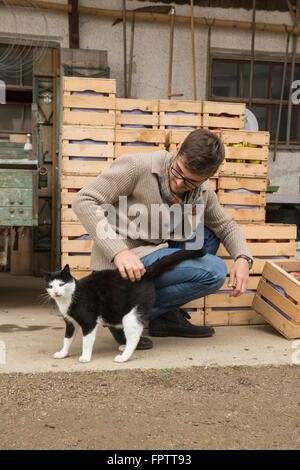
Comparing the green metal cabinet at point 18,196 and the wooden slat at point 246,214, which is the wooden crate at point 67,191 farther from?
the wooden slat at point 246,214

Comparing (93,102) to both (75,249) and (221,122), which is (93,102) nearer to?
(221,122)

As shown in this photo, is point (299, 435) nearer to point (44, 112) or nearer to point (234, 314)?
point (234, 314)

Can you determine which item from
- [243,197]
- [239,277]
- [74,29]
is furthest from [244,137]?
[74,29]

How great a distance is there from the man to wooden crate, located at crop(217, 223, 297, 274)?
0.59 m

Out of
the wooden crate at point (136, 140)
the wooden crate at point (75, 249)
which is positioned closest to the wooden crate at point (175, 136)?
the wooden crate at point (136, 140)

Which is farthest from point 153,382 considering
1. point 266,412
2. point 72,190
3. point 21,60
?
point 21,60

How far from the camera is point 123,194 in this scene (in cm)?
282

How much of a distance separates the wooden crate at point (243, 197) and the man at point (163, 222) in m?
0.86

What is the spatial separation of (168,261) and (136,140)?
169cm

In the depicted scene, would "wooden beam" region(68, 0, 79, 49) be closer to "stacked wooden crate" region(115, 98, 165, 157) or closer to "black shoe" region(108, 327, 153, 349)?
"stacked wooden crate" region(115, 98, 165, 157)

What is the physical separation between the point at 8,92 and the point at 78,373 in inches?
206

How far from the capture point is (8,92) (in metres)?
6.66

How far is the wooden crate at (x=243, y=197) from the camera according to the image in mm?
4098

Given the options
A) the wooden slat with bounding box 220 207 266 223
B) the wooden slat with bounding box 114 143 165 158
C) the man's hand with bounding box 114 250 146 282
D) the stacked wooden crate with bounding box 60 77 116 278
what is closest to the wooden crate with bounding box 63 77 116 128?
the stacked wooden crate with bounding box 60 77 116 278
